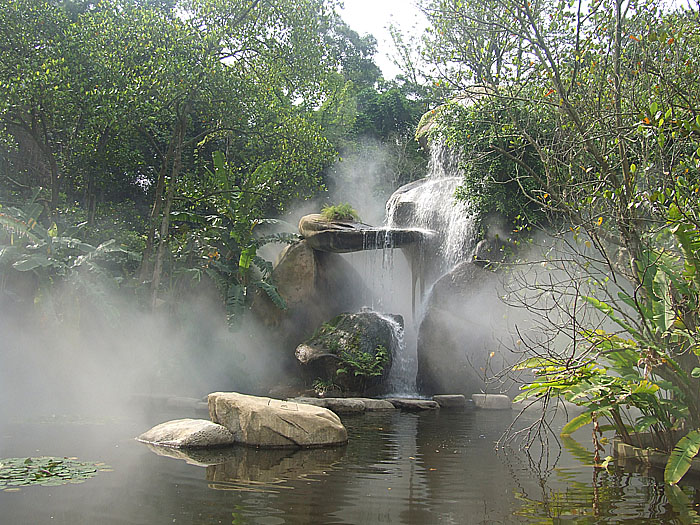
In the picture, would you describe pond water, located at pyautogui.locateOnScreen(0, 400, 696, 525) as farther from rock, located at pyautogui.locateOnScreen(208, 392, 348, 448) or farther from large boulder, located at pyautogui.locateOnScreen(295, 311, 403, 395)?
large boulder, located at pyautogui.locateOnScreen(295, 311, 403, 395)

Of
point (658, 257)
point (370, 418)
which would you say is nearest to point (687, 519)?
point (658, 257)

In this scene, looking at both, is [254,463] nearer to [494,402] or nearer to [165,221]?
[494,402]

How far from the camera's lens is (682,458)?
553 cm

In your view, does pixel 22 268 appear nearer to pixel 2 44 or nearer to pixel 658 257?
pixel 2 44

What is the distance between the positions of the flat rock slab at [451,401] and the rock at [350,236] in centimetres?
564

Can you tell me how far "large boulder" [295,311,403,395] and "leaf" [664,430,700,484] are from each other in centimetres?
1012

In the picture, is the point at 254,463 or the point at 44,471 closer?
the point at 44,471

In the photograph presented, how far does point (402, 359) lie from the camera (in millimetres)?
17188

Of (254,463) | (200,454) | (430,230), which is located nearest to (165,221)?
(430,230)

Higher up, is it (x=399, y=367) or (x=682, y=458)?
(x=682, y=458)

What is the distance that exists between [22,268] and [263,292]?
6.60 metres

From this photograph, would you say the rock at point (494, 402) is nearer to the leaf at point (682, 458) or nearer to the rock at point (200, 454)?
the rock at point (200, 454)

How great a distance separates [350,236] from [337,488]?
12.8m

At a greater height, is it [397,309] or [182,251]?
[182,251]
